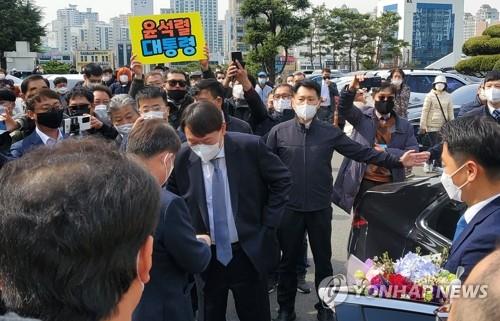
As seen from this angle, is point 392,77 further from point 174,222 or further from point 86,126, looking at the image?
point 174,222

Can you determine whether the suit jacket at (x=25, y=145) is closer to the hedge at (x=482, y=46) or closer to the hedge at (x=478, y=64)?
the hedge at (x=478, y=64)

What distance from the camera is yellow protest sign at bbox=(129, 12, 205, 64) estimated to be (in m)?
7.41

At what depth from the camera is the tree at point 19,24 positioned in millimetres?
36250

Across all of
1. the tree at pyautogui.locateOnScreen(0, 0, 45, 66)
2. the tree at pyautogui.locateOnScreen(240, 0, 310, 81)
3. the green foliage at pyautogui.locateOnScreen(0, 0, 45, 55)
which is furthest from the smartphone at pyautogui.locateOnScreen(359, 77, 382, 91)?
the green foliage at pyautogui.locateOnScreen(0, 0, 45, 55)

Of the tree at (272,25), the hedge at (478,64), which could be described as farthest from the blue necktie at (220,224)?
the tree at (272,25)

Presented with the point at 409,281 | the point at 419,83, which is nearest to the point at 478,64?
the point at 419,83

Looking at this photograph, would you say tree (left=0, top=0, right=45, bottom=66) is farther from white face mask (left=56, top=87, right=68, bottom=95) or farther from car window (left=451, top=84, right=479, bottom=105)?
car window (left=451, top=84, right=479, bottom=105)

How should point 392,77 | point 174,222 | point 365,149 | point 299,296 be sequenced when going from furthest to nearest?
point 392,77
point 299,296
point 365,149
point 174,222

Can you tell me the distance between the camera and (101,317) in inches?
42.6

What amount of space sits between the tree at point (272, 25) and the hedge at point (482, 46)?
8.85m

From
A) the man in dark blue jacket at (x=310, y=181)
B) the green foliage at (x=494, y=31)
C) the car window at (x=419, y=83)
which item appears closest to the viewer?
the man in dark blue jacket at (x=310, y=181)

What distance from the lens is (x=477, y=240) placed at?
194 cm

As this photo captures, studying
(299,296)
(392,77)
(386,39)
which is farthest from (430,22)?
(299,296)

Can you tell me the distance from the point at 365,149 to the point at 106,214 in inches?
127
